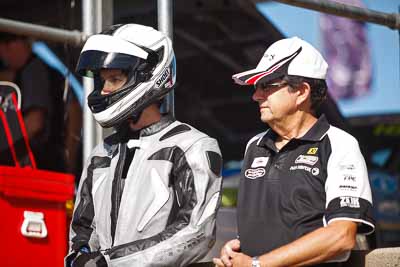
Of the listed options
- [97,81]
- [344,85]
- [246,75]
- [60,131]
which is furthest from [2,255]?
[344,85]

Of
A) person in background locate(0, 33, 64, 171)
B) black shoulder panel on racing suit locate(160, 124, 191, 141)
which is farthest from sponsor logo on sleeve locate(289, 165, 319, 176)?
person in background locate(0, 33, 64, 171)

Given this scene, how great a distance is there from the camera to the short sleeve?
9.97 feet

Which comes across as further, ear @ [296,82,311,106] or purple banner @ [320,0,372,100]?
purple banner @ [320,0,372,100]

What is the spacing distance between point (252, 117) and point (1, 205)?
16.4ft

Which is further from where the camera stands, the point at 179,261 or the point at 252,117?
the point at 252,117

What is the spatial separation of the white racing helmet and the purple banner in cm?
431

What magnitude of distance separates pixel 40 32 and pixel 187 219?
1.44m

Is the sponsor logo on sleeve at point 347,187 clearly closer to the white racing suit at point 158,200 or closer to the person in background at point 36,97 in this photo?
the white racing suit at point 158,200

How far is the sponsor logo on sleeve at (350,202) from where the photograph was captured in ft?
9.99

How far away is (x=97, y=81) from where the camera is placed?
352 cm

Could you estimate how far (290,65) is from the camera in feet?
10.8

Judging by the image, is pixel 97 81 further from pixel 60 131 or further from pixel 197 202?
pixel 60 131

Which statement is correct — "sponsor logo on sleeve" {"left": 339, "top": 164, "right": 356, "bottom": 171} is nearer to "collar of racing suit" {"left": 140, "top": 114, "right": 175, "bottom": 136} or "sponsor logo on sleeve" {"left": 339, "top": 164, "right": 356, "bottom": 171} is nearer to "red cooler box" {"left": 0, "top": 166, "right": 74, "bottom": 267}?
"collar of racing suit" {"left": 140, "top": 114, "right": 175, "bottom": 136}

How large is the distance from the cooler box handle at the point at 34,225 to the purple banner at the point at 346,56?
12.9 feet
